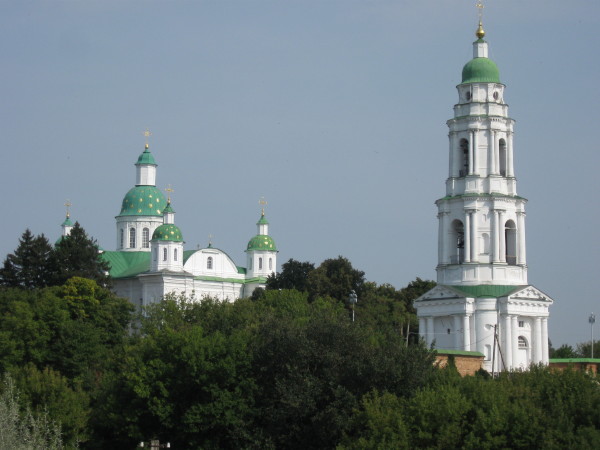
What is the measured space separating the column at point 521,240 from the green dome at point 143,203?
5798cm

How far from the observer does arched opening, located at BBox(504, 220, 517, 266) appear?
228ft

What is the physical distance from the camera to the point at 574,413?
125ft

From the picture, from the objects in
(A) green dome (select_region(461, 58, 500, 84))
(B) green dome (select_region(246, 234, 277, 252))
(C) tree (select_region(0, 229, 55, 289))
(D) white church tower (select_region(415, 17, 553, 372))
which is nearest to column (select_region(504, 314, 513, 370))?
(D) white church tower (select_region(415, 17, 553, 372))

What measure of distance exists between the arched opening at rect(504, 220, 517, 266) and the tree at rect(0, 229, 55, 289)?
112 feet

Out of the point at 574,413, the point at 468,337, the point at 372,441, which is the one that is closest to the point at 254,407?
the point at 372,441

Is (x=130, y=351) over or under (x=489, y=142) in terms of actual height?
under

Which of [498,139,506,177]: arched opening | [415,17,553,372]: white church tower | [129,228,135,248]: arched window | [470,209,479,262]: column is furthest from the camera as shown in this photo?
[129,228,135,248]: arched window

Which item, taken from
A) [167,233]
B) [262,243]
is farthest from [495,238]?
[262,243]

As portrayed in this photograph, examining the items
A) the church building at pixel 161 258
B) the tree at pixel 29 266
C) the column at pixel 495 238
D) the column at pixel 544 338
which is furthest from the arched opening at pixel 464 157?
the church building at pixel 161 258

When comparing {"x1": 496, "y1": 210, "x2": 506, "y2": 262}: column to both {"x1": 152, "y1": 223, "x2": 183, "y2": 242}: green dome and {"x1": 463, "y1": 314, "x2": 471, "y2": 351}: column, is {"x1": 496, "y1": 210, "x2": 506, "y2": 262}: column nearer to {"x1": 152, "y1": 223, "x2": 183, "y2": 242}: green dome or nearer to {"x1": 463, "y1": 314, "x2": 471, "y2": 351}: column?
{"x1": 463, "y1": 314, "x2": 471, "y2": 351}: column

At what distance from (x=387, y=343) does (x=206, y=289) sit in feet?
240

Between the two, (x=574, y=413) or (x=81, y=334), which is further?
(x=81, y=334)

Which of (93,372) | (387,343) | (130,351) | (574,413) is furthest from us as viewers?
(93,372)

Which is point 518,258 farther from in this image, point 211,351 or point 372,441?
point 372,441
